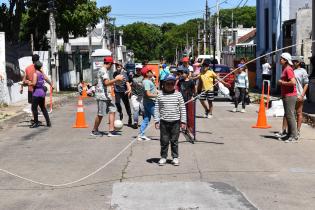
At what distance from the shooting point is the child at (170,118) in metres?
9.50

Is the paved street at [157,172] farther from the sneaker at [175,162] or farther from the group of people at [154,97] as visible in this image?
the group of people at [154,97]

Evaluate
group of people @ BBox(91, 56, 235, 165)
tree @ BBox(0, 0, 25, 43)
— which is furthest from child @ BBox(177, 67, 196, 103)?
tree @ BBox(0, 0, 25, 43)

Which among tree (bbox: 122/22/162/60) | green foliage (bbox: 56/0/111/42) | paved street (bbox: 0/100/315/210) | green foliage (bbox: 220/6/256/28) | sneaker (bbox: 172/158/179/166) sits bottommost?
paved street (bbox: 0/100/315/210)

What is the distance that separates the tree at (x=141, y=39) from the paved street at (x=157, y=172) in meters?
137

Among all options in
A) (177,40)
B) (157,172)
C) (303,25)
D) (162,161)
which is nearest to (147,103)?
(162,161)

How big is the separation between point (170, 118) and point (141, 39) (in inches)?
5681

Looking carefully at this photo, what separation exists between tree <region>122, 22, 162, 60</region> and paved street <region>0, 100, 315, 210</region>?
137 metres

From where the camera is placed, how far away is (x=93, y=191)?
7641mm

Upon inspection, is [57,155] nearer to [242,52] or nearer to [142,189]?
[142,189]

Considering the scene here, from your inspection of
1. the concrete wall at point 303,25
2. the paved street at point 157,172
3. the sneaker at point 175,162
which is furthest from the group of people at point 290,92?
the concrete wall at point 303,25

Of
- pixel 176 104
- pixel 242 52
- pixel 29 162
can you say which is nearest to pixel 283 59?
pixel 176 104

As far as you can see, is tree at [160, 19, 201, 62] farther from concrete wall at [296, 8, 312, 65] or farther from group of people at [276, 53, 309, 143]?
group of people at [276, 53, 309, 143]

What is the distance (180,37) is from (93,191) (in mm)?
156239

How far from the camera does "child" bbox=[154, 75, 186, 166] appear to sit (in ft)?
31.2
